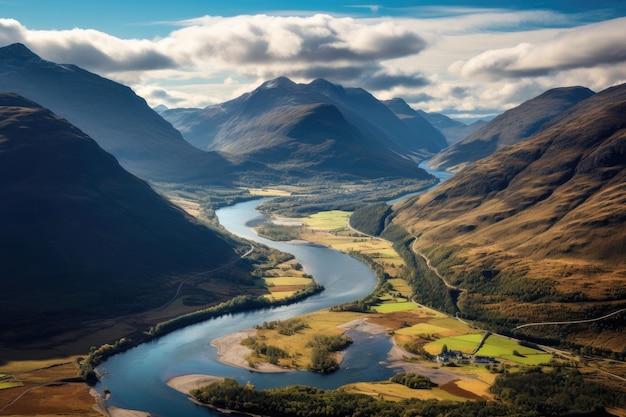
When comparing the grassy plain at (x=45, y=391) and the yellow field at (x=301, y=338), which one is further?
the yellow field at (x=301, y=338)

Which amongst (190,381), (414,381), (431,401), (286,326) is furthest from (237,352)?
(431,401)

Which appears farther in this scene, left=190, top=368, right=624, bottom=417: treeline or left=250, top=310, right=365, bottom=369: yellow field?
left=250, top=310, right=365, bottom=369: yellow field

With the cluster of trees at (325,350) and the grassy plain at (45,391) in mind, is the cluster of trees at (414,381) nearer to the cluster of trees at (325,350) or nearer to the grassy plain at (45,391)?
the cluster of trees at (325,350)

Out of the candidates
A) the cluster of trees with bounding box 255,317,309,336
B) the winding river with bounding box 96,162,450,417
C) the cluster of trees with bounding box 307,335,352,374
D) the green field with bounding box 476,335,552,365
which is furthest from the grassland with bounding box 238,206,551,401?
the winding river with bounding box 96,162,450,417

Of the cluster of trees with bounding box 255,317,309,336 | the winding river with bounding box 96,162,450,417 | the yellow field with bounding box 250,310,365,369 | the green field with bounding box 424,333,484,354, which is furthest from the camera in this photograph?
the cluster of trees with bounding box 255,317,309,336

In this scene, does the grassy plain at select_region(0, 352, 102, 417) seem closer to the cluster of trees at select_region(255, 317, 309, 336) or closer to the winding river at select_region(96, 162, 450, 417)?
the winding river at select_region(96, 162, 450, 417)

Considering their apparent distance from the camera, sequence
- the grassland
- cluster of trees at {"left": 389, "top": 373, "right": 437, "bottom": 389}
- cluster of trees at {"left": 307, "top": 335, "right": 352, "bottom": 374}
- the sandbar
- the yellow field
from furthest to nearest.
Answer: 1. the yellow field
2. cluster of trees at {"left": 307, "top": 335, "right": 352, "bottom": 374}
3. the sandbar
4. cluster of trees at {"left": 389, "top": 373, "right": 437, "bottom": 389}
5. the grassland

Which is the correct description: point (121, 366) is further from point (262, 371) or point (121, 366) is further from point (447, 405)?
point (447, 405)

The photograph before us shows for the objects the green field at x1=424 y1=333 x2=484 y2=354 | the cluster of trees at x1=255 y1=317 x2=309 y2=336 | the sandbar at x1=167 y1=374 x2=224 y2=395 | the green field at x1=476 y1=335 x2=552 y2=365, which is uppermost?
the cluster of trees at x1=255 y1=317 x2=309 y2=336

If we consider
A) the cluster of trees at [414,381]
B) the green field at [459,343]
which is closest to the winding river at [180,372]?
the cluster of trees at [414,381]

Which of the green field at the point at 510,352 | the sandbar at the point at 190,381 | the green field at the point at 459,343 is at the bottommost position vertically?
the green field at the point at 510,352
